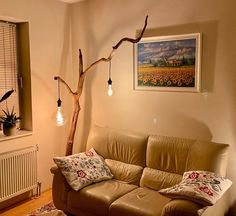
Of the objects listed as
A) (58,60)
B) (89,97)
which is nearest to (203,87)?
(89,97)

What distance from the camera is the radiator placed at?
10.6 feet

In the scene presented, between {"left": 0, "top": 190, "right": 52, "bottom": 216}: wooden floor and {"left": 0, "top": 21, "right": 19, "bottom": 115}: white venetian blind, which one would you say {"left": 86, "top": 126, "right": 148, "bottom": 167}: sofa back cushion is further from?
{"left": 0, "top": 21, "right": 19, "bottom": 115}: white venetian blind

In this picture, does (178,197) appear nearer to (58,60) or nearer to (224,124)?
(224,124)

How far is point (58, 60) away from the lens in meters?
3.92

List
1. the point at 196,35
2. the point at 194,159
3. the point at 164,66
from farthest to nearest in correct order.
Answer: the point at 164,66 < the point at 196,35 < the point at 194,159

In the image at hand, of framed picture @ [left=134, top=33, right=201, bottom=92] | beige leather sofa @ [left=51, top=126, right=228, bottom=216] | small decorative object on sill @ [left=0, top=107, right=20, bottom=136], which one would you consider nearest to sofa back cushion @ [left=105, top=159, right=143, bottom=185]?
beige leather sofa @ [left=51, top=126, right=228, bottom=216]

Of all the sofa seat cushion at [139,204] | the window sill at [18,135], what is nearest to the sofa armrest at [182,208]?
the sofa seat cushion at [139,204]

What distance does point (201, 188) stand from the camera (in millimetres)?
2309

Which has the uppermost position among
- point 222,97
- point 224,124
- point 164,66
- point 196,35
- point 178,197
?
point 196,35

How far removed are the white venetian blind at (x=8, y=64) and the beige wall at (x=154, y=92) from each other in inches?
34.1

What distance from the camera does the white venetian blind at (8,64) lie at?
3477mm

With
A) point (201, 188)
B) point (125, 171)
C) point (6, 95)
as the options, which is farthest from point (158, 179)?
point (6, 95)

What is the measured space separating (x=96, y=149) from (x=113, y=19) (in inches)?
66.8

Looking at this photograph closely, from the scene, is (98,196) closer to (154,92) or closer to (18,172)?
(18,172)
